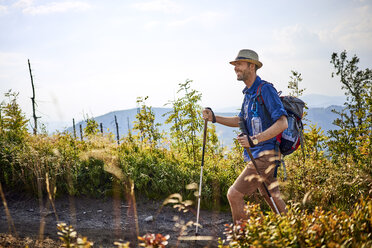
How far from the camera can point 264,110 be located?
369cm

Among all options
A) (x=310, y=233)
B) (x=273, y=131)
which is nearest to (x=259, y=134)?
(x=273, y=131)

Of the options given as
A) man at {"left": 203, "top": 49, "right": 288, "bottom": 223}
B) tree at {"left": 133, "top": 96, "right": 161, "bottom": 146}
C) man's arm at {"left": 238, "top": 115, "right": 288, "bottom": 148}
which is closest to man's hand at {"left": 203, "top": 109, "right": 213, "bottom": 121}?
man at {"left": 203, "top": 49, "right": 288, "bottom": 223}

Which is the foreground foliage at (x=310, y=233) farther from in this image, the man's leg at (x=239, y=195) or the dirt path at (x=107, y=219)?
the dirt path at (x=107, y=219)

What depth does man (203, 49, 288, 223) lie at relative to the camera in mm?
3482

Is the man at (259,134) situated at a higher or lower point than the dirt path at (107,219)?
higher

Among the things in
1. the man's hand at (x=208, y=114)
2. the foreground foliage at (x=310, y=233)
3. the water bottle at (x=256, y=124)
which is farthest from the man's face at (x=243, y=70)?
the foreground foliage at (x=310, y=233)

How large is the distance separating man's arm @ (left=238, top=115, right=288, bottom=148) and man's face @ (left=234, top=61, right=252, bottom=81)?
774 millimetres

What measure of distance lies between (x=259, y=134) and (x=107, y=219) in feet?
11.5

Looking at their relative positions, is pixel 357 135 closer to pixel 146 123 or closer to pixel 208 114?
pixel 208 114

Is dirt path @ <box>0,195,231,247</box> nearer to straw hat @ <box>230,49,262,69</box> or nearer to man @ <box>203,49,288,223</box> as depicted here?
man @ <box>203,49,288,223</box>

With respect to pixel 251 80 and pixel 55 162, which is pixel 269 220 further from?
pixel 55 162

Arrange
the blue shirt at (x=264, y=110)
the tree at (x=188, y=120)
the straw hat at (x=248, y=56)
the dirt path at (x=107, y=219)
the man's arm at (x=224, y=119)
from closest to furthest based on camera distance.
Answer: the blue shirt at (x=264, y=110), the straw hat at (x=248, y=56), the man's arm at (x=224, y=119), the dirt path at (x=107, y=219), the tree at (x=188, y=120)

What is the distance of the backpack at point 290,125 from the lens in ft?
12.0

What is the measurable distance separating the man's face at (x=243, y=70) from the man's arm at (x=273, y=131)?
2.54 ft
